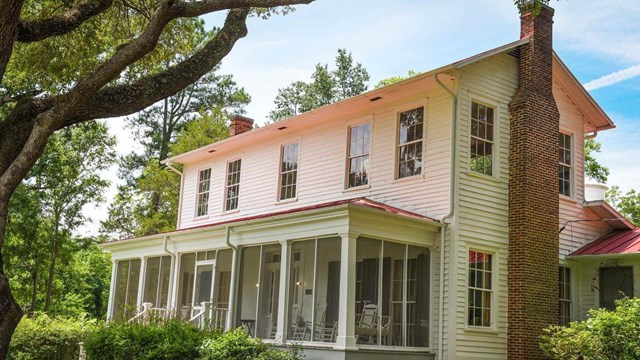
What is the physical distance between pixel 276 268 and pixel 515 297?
5418mm

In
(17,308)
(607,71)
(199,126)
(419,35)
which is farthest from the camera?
(199,126)

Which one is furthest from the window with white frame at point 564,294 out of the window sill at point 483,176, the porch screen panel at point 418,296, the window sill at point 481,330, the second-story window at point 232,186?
the second-story window at point 232,186

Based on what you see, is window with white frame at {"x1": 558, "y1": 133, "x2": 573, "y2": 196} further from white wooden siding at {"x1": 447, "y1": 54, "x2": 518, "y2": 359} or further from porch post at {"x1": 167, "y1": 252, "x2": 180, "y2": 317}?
porch post at {"x1": 167, "y1": 252, "x2": 180, "y2": 317}

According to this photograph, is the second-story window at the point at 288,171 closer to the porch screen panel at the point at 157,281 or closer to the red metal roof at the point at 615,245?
the porch screen panel at the point at 157,281

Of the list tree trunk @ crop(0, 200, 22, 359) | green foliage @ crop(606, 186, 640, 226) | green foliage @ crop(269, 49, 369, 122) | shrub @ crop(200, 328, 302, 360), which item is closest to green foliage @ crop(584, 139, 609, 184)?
green foliage @ crop(606, 186, 640, 226)

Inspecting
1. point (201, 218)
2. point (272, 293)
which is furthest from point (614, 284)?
point (201, 218)

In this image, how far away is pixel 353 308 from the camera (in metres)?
13.2

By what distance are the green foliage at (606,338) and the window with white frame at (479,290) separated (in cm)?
144

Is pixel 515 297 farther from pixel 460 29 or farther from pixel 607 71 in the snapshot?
pixel 607 71

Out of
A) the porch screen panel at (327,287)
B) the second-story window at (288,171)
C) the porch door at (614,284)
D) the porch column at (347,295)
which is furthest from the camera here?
the second-story window at (288,171)

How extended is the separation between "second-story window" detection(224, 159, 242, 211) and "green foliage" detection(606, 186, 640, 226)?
67.9 feet

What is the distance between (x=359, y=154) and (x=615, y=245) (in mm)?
6330

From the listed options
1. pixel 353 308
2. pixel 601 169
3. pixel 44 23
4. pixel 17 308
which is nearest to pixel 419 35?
pixel 353 308

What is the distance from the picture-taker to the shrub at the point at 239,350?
13.0m
